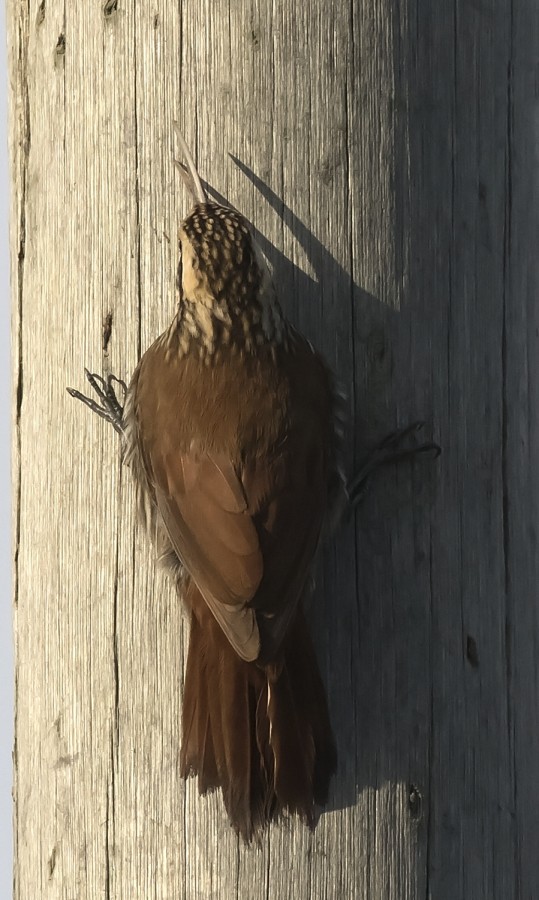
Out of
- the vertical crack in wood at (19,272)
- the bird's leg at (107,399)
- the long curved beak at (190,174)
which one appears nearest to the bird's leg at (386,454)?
the bird's leg at (107,399)

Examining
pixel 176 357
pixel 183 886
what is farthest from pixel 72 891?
pixel 176 357

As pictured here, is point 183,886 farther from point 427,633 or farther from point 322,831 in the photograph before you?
point 427,633

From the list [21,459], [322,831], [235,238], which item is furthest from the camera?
[21,459]

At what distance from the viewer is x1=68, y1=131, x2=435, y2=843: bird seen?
3.52 m

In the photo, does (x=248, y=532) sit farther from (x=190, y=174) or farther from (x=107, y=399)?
(x=190, y=174)

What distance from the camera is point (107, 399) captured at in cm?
379

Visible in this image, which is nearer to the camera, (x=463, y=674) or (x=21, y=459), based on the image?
(x=463, y=674)

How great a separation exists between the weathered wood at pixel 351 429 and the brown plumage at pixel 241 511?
0.07 meters

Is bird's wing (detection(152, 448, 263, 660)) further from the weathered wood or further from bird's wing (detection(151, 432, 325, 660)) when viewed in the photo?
the weathered wood

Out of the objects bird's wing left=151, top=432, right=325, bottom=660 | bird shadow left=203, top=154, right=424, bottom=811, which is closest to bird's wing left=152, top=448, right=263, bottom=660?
bird's wing left=151, top=432, right=325, bottom=660

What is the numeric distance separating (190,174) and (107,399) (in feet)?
2.01

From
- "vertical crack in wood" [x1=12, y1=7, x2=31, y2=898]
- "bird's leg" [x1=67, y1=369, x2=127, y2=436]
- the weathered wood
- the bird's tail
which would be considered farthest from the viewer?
"vertical crack in wood" [x1=12, y1=7, x2=31, y2=898]

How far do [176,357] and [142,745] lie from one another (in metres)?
1.01

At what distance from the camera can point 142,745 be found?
3658 mm
